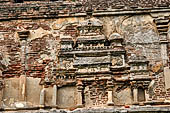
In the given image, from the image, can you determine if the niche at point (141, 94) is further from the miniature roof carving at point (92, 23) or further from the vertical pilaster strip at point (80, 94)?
the miniature roof carving at point (92, 23)

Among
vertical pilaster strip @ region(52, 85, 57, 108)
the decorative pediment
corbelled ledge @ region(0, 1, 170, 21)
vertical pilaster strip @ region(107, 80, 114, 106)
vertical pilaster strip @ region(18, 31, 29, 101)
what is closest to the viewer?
vertical pilaster strip @ region(107, 80, 114, 106)

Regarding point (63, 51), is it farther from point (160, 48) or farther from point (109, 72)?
point (160, 48)

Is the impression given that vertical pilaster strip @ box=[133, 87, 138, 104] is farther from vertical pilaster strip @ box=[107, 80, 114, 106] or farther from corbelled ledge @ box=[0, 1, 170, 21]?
corbelled ledge @ box=[0, 1, 170, 21]

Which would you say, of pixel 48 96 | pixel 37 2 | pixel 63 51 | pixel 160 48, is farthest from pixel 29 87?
pixel 160 48

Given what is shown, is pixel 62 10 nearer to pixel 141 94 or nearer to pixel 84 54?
pixel 84 54

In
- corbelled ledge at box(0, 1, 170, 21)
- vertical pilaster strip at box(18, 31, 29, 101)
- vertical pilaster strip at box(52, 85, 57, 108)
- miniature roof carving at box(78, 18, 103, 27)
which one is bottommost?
Answer: vertical pilaster strip at box(52, 85, 57, 108)

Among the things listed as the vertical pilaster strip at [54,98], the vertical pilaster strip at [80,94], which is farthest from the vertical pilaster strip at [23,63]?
the vertical pilaster strip at [80,94]

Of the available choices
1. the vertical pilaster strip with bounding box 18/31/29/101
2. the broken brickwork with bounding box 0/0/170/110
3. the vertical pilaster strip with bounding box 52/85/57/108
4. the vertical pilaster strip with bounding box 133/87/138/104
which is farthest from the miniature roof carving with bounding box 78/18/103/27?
the vertical pilaster strip with bounding box 133/87/138/104

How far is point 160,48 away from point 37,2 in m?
3.56

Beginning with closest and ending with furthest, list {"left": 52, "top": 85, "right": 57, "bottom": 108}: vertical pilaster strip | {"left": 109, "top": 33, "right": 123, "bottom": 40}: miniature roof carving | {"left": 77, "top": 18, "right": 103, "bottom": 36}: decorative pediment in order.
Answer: {"left": 52, "top": 85, "right": 57, "bottom": 108}: vertical pilaster strip, {"left": 109, "top": 33, "right": 123, "bottom": 40}: miniature roof carving, {"left": 77, "top": 18, "right": 103, "bottom": 36}: decorative pediment

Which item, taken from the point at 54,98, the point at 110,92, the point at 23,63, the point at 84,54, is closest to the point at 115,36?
the point at 84,54

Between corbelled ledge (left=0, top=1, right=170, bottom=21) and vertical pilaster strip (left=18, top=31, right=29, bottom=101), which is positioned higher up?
corbelled ledge (left=0, top=1, right=170, bottom=21)

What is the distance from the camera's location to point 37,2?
32.6ft

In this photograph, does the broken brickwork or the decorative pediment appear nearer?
the broken brickwork
